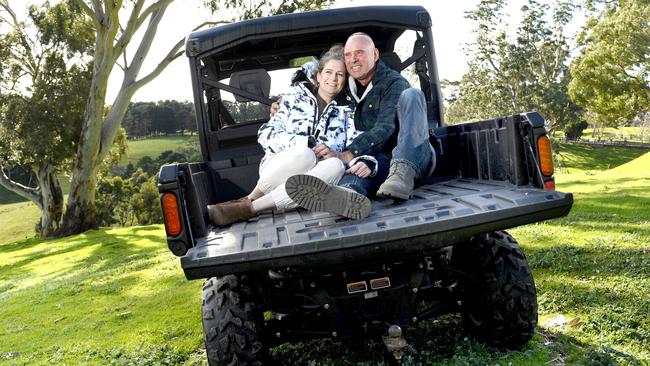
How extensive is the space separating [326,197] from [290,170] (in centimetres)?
76

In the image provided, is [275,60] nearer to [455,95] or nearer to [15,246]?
[15,246]

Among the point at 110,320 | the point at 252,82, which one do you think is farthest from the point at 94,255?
the point at 252,82

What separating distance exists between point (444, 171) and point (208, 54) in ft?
6.73

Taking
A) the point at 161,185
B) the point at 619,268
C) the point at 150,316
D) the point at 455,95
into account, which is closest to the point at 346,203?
the point at 161,185

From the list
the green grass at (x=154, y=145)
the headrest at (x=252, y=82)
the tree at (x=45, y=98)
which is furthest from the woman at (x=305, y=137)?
the green grass at (x=154, y=145)

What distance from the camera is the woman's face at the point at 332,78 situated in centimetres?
422

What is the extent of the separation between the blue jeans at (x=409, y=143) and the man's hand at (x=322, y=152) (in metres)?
0.31

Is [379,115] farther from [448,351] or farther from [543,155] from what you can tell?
[448,351]

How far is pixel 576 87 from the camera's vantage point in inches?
989

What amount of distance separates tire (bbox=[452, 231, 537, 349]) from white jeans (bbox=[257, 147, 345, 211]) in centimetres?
93

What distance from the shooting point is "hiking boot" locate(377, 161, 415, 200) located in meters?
3.37

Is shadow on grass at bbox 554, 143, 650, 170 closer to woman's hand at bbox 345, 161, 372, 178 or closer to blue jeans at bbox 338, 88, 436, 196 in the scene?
blue jeans at bbox 338, 88, 436, 196

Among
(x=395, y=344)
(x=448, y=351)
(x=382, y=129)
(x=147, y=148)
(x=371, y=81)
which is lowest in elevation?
(x=448, y=351)

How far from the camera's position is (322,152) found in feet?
13.1
